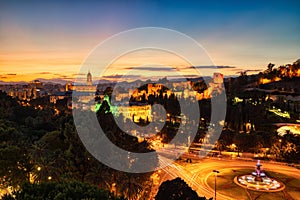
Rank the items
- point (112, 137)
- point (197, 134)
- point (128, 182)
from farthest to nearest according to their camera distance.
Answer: point (197, 134) → point (112, 137) → point (128, 182)

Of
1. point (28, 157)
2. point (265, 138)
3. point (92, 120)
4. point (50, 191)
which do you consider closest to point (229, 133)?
point (265, 138)

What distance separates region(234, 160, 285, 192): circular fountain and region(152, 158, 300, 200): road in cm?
191

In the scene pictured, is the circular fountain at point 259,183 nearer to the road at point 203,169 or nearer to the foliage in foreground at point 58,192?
the road at point 203,169

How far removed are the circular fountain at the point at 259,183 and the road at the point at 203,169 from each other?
1.91 meters

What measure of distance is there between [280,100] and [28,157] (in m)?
41.4

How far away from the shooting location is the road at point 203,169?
16.7 m

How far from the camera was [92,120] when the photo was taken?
1484 cm

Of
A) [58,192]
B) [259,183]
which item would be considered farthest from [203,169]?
[58,192]

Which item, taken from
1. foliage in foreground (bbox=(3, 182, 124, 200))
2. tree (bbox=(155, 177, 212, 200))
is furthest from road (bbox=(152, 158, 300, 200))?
foliage in foreground (bbox=(3, 182, 124, 200))

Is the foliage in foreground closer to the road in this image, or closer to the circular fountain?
the road

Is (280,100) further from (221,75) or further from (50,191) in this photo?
(50,191)

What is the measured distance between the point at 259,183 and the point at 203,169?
3801 millimetres

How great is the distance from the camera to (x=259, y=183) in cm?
1706

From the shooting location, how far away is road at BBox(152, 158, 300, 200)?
54.7 ft
